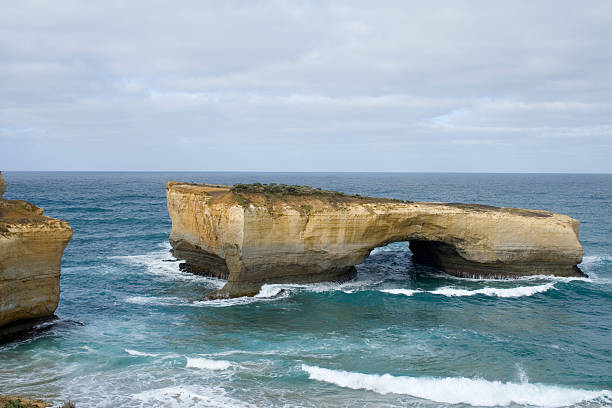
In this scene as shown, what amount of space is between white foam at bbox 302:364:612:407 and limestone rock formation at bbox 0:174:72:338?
35.8ft

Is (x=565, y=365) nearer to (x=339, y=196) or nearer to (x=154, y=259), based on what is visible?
(x=339, y=196)

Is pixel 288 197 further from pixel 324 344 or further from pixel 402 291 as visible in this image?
pixel 324 344

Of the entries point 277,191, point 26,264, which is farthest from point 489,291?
point 26,264

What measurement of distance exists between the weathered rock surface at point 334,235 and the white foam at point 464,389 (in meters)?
9.83

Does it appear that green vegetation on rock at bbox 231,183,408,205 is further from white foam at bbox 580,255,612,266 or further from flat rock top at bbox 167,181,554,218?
white foam at bbox 580,255,612,266

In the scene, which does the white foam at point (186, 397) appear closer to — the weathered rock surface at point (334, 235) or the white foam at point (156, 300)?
the white foam at point (156, 300)

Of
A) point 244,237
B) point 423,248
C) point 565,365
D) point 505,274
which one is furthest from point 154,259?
point 565,365

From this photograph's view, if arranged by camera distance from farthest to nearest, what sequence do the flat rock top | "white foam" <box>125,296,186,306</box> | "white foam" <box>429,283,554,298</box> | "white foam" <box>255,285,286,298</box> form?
"white foam" <box>429,283,554,298</box> < the flat rock top < "white foam" <box>255,285,286,298</box> < "white foam" <box>125,296,186,306</box>

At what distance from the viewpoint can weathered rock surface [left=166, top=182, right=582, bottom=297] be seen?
24.6m

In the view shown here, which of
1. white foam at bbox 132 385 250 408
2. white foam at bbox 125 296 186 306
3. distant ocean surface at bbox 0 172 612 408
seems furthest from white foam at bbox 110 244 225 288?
white foam at bbox 132 385 250 408

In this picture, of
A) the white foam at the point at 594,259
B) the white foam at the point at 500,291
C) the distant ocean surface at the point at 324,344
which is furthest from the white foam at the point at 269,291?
the white foam at the point at 594,259

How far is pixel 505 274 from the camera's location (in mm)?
28547

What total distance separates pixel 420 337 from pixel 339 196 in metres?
10.1

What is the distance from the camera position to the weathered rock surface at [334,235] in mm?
24594
